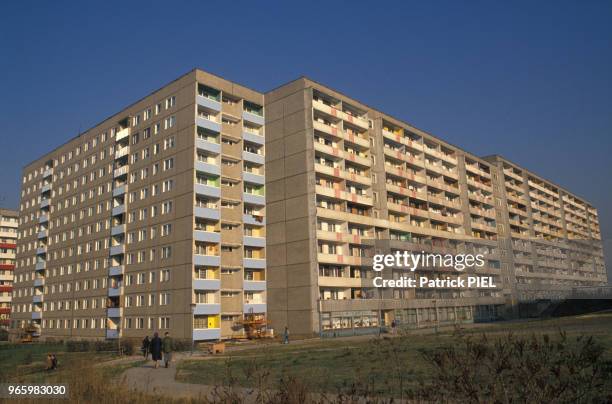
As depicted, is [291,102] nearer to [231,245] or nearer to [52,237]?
[231,245]

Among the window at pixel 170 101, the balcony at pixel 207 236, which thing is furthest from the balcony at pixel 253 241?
the window at pixel 170 101

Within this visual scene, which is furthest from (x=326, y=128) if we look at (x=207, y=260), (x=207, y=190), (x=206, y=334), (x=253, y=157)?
(x=206, y=334)

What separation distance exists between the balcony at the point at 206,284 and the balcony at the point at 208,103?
19.9 meters

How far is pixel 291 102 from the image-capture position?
63.3 m

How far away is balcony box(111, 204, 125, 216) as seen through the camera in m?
65.6

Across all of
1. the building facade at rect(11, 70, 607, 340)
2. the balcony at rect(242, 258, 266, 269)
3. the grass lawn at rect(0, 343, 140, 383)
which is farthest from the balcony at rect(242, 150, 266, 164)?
the grass lawn at rect(0, 343, 140, 383)

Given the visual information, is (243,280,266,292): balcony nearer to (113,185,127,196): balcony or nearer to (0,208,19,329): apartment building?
(113,185,127,196): balcony

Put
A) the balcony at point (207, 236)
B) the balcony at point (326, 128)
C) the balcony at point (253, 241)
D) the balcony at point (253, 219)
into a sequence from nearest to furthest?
1. the balcony at point (207, 236)
2. the balcony at point (253, 241)
3. the balcony at point (253, 219)
4. the balcony at point (326, 128)

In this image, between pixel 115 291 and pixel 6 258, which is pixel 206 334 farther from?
pixel 6 258

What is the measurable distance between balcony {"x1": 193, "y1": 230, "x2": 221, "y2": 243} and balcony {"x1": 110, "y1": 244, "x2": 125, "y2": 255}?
14.5 meters

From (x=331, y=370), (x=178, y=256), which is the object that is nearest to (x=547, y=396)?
(x=331, y=370)

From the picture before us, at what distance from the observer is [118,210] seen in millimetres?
66125

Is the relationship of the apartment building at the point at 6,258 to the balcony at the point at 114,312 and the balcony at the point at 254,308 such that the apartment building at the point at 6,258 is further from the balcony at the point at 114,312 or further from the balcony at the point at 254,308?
the balcony at the point at 254,308

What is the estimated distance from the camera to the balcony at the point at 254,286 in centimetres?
5844
